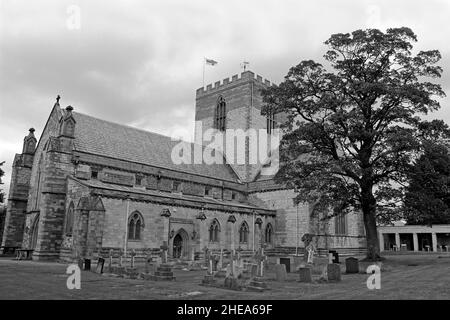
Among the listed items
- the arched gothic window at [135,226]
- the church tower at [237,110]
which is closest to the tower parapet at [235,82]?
the church tower at [237,110]

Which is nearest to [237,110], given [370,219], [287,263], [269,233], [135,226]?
[269,233]

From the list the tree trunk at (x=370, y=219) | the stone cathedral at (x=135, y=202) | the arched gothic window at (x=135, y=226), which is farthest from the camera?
the arched gothic window at (x=135, y=226)

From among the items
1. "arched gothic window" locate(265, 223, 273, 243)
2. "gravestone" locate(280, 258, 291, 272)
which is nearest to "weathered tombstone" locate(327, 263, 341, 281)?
"gravestone" locate(280, 258, 291, 272)

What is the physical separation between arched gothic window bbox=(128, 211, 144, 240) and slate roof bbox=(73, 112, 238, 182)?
6942 mm

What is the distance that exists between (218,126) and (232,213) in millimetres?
18444

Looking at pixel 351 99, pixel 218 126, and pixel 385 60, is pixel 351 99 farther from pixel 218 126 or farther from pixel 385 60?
pixel 218 126

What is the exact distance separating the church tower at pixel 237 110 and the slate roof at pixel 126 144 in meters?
6.12

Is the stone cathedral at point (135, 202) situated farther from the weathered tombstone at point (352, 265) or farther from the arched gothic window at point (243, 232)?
the weathered tombstone at point (352, 265)

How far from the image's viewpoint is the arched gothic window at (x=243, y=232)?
37.8m

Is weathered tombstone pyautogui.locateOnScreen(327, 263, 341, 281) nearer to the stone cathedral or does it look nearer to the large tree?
the large tree

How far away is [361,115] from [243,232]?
17880 millimetres

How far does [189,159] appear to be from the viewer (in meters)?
42.2

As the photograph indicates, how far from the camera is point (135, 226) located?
95.5 ft

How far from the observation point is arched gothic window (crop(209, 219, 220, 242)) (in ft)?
114
